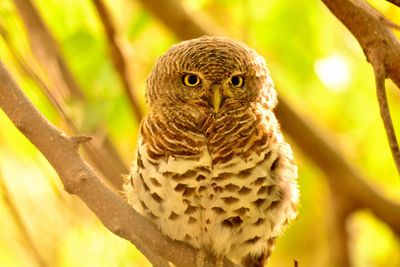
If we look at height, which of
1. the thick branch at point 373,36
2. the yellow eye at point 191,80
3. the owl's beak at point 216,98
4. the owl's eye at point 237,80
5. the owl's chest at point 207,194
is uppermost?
the thick branch at point 373,36

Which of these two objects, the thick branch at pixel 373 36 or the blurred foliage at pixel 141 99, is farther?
the blurred foliage at pixel 141 99

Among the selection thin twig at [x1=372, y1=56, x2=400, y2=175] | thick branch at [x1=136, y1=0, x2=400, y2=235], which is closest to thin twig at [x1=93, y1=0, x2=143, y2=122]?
thick branch at [x1=136, y1=0, x2=400, y2=235]

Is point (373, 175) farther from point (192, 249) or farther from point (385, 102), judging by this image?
point (385, 102)

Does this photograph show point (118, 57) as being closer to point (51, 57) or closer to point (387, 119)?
point (51, 57)

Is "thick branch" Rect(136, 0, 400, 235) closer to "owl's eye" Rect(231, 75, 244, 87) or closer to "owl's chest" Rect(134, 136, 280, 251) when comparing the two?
"owl's eye" Rect(231, 75, 244, 87)

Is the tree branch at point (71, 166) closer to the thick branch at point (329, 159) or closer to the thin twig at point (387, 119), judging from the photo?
the thin twig at point (387, 119)

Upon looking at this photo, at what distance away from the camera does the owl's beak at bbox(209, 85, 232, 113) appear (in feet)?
8.77

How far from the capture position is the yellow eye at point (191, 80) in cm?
272

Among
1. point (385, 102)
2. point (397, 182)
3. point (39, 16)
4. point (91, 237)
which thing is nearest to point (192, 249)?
point (91, 237)

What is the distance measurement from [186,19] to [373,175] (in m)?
1.26

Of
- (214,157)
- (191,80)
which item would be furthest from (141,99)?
(214,157)

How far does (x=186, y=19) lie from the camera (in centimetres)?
359

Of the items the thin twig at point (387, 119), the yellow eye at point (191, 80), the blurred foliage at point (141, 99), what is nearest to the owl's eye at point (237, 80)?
the yellow eye at point (191, 80)

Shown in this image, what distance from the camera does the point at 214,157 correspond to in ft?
8.55
